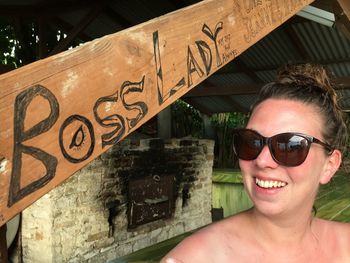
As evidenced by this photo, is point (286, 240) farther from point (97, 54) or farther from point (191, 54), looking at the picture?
point (97, 54)

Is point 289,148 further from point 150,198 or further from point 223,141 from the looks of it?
point 223,141

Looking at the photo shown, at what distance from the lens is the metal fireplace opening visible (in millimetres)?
5320

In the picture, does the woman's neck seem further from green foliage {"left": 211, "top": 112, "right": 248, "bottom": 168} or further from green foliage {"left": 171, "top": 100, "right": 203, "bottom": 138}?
green foliage {"left": 211, "top": 112, "right": 248, "bottom": 168}

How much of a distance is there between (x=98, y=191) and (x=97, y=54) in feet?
13.4

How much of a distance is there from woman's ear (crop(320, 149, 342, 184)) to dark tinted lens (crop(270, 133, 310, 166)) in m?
0.20

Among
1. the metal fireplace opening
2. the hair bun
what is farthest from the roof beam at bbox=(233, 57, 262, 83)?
the hair bun

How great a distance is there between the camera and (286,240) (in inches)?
58.4

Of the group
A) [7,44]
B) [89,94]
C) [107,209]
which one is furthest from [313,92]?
[7,44]

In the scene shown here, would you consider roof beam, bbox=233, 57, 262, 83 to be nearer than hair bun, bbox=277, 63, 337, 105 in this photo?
No

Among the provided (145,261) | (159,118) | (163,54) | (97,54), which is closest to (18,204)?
(97,54)

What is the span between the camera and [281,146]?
1.34m

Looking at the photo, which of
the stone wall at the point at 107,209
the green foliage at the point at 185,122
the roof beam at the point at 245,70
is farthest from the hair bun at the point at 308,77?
the green foliage at the point at 185,122

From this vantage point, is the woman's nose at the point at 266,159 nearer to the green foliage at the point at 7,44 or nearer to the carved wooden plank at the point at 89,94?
the carved wooden plank at the point at 89,94

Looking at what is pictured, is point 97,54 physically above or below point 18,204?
above
